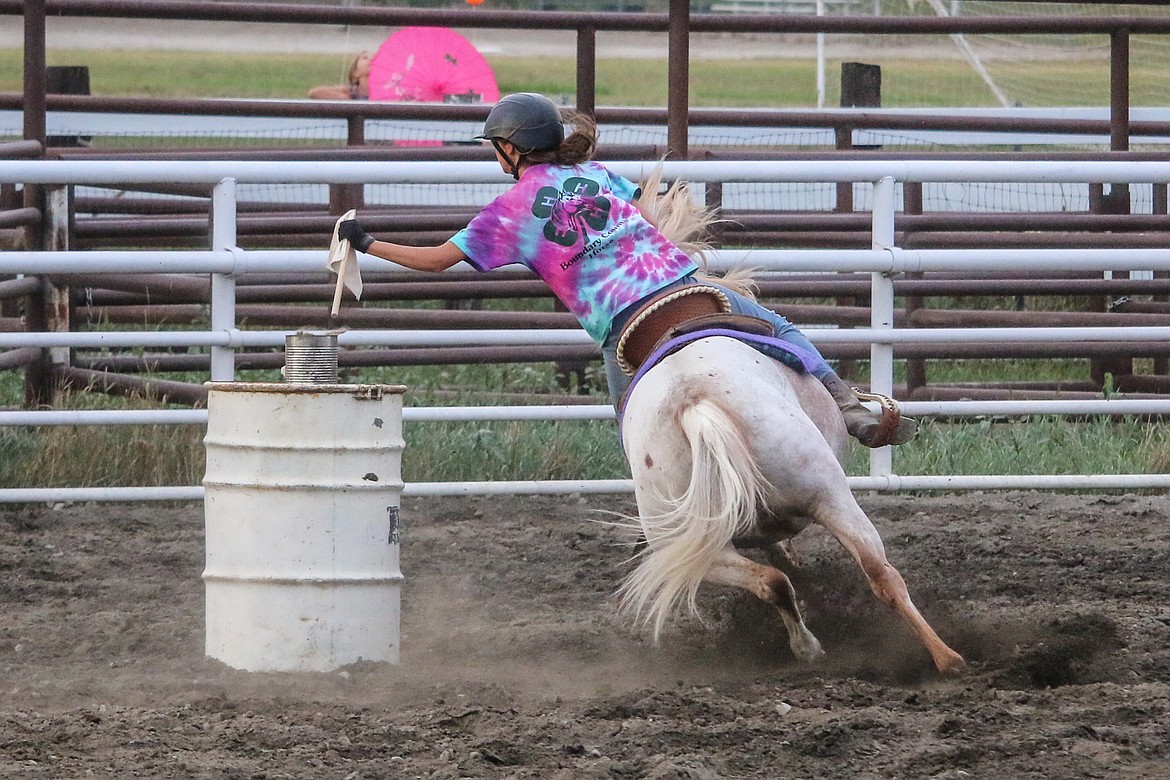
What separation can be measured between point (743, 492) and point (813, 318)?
400 centimetres

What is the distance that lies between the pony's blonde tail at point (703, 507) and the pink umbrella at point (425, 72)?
8.25 m

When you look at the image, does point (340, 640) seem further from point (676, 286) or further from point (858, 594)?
point (858, 594)

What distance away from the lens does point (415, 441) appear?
594 cm

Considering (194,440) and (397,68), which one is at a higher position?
(397,68)

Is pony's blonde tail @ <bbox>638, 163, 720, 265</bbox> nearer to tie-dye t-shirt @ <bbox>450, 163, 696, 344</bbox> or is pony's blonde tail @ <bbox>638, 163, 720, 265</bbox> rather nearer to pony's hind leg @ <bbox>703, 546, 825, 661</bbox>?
tie-dye t-shirt @ <bbox>450, 163, 696, 344</bbox>

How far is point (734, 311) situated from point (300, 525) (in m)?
1.23

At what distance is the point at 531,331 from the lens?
5.10 meters

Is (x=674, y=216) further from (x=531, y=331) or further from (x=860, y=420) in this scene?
(x=531, y=331)

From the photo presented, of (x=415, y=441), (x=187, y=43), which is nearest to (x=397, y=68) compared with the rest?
(x=415, y=441)

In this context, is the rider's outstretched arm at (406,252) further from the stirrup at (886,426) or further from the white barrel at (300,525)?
the stirrup at (886,426)

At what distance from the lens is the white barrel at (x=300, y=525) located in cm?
350

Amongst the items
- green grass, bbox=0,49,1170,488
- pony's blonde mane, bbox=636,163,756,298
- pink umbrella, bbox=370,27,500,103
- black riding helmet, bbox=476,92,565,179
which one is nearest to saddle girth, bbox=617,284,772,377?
pony's blonde mane, bbox=636,163,756,298

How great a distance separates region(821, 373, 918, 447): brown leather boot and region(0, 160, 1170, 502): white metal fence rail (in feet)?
3.84

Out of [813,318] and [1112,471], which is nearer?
[1112,471]
